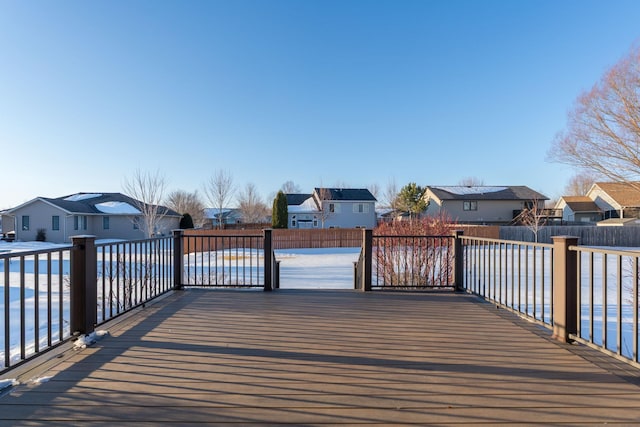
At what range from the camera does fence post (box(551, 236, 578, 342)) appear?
262 cm

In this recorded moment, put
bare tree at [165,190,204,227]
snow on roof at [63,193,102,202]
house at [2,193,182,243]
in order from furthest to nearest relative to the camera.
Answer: bare tree at [165,190,204,227] < snow on roof at [63,193,102,202] < house at [2,193,182,243]

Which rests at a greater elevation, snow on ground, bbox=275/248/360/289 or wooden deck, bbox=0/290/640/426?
wooden deck, bbox=0/290/640/426

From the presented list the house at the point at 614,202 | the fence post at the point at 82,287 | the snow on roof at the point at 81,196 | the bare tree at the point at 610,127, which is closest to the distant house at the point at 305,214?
the snow on roof at the point at 81,196

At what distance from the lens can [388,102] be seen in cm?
1638

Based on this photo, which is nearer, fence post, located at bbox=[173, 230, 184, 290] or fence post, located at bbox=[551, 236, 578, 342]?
fence post, located at bbox=[551, 236, 578, 342]

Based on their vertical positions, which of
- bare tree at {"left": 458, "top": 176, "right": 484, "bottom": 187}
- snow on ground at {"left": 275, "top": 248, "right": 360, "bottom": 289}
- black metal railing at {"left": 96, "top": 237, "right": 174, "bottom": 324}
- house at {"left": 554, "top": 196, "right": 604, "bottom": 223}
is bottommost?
snow on ground at {"left": 275, "top": 248, "right": 360, "bottom": 289}

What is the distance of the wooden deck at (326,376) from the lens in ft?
5.54

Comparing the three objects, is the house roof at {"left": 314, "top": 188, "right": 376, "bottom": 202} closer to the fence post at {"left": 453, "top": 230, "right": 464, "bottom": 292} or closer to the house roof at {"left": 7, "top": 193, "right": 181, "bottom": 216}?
the house roof at {"left": 7, "top": 193, "right": 181, "bottom": 216}

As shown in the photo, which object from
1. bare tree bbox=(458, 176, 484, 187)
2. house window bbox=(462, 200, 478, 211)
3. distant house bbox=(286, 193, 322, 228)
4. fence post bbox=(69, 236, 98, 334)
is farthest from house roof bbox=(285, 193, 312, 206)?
→ fence post bbox=(69, 236, 98, 334)

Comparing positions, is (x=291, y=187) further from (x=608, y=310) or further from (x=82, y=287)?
(x=82, y=287)

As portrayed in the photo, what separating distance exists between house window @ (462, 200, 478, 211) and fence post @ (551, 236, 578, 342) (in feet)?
104

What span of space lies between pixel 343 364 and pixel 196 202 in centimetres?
4450

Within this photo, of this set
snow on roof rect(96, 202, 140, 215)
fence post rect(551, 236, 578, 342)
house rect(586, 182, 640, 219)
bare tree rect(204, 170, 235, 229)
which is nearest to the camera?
fence post rect(551, 236, 578, 342)

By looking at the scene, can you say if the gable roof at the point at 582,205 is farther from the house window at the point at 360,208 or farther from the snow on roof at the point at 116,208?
Answer: the snow on roof at the point at 116,208
